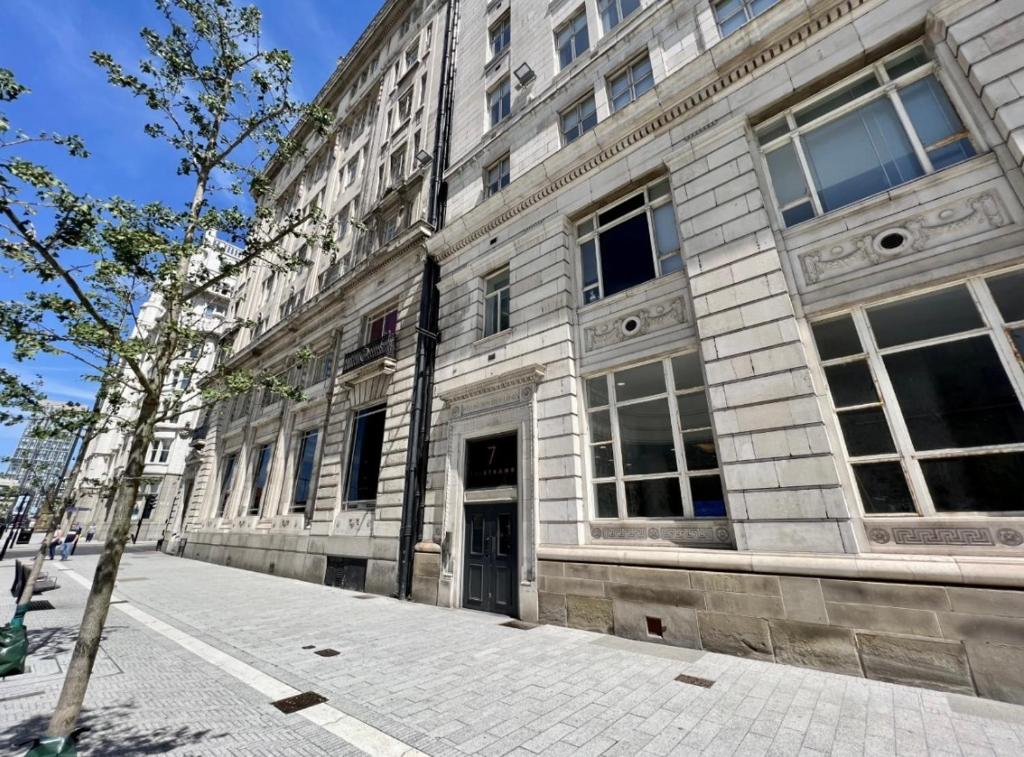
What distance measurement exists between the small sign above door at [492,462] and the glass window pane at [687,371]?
4.41 metres

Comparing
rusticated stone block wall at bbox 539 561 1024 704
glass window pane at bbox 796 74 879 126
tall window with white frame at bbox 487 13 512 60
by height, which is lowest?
rusticated stone block wall at bbox 539 561 1024 704

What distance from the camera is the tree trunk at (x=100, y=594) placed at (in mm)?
3441

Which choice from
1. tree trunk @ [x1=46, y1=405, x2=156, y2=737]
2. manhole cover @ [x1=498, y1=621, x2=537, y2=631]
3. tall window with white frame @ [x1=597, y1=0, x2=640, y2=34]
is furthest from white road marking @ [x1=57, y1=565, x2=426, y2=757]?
tall window with white frame @ [x1=597, y1=0, x2=640, y2=34]

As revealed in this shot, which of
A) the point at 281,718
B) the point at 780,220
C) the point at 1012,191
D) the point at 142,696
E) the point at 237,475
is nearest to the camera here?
the point at 281,718

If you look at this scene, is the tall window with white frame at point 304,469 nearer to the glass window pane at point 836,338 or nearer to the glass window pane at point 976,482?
the glass window pane at point 836,338

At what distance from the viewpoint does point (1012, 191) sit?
606 cm

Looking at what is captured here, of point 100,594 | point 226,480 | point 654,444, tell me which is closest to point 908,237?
point 654,444

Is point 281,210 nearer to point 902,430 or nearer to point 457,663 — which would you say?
point 457,663

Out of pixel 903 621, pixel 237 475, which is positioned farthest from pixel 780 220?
pixel 237 475

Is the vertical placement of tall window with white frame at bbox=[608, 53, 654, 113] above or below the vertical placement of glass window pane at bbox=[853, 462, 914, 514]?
above

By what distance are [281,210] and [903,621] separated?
38964 mm

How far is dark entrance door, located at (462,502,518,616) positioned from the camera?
10.2 metres

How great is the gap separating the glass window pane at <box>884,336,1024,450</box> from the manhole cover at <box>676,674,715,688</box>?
4568 mm

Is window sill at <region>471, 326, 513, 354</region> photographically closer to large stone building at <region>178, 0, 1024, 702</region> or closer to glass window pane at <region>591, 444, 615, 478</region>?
large stone building at <region>178, 0, 1024, 702</region>
